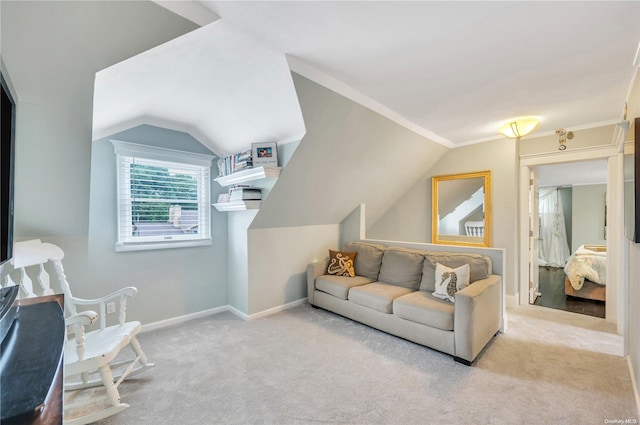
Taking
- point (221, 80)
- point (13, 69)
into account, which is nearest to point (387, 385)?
point (221, 80)

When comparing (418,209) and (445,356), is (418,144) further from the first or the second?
(445,356)

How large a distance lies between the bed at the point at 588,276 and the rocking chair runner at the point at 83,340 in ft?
17.6

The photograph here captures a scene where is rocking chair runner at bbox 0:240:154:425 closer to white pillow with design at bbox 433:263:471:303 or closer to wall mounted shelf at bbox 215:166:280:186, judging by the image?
wall mounted shelf at bbox 215:166:280:186

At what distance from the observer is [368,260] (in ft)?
11.9

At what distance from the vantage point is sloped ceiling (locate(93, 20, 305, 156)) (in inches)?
69.8

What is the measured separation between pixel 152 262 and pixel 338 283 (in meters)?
2.13

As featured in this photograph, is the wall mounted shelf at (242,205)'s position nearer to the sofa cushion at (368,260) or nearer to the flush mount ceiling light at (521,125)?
the sofa cushion at (368,260)

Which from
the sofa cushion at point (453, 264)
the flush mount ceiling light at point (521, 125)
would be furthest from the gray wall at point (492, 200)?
the sofa cushion at point (453, 264)

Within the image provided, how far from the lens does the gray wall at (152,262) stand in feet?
8.82

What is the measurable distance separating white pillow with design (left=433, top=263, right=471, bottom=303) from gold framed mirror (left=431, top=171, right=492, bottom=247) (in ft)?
5.11

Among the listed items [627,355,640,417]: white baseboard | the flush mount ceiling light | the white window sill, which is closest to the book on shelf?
the white window sill

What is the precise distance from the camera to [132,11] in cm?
138

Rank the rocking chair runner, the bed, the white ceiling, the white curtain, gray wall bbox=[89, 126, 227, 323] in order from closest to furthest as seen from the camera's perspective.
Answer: the white ceiling → the rocking chair runner → gray wall bbox=[89, 126, 227, 323] → the bed → the white curtain

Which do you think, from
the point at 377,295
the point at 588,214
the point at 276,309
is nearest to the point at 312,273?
the point at 276,309
